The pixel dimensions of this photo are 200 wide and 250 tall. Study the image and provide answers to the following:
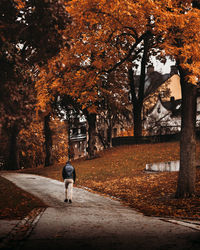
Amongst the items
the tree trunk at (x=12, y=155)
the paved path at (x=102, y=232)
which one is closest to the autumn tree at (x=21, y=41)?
the paved path at (x=102, y=232)

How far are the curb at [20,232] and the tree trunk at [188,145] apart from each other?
6.11 metres

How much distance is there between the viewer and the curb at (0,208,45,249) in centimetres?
624

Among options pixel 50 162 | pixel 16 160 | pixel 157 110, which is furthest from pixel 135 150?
pixel 157 110

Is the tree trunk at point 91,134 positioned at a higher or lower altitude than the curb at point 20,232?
higher

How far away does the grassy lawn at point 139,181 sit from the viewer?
12.1 meters

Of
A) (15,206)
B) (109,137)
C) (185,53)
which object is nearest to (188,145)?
(185,53)

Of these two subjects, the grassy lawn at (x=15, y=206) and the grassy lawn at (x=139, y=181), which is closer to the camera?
the grassy lawn at (x=15, y=206)

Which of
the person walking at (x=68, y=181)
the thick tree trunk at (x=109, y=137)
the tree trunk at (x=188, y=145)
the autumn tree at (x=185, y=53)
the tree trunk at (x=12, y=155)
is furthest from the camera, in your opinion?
the thick tree trunk at (x=109, y=137)

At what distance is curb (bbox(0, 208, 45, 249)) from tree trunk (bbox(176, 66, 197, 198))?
6.11 meters

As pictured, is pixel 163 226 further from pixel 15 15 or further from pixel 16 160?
pixel 16 160

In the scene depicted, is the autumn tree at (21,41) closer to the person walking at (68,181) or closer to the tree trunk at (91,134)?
the person walking at (68,181)

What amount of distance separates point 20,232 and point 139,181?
40.6 feet

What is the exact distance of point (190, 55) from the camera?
488 inches

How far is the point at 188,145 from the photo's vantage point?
1334 cm
